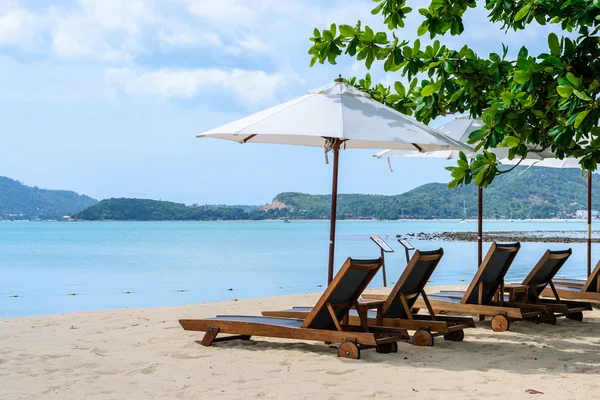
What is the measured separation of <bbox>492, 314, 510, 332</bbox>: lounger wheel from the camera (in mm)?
6949

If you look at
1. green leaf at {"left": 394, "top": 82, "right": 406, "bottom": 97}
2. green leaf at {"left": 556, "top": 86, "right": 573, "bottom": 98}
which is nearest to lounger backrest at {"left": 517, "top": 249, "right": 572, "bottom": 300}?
green leaf at {"left": 394, "top": 82, "right": 406, "bottom": 97}

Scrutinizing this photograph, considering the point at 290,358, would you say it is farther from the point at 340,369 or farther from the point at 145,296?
the point at 145,296

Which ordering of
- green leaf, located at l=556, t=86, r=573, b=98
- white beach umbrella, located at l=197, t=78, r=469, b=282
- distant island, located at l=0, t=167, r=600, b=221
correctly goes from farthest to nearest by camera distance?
distant island, located at l=0, t=167, r=600, b=221
white beach umbrella, located at l=197, t=78, r=469, b=282
green leaf, located at l=556, t=86, r=573, b=98

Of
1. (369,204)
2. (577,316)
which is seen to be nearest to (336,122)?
(577,316)

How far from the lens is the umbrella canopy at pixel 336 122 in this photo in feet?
19.0

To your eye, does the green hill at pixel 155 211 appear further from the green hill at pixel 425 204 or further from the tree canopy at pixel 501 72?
the tree canopy at pixel 501 72

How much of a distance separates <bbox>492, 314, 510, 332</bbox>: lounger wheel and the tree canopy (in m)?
1.72

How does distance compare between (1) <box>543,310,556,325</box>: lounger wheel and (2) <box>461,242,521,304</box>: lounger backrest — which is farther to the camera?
(1) <box>543,310,556,325</box>: lounger wheel

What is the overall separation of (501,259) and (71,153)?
75.9 metres

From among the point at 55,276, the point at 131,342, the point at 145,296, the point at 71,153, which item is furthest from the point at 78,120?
the point at 131,342

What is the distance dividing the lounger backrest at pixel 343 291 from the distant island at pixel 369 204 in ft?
206

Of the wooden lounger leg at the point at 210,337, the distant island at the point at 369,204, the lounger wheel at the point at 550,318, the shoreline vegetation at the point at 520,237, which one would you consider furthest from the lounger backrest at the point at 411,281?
the distant island at the point at 369,204

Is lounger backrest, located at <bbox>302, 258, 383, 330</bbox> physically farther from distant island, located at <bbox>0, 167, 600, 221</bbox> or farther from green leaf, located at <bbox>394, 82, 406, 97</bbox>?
distant island, located at <bbox>0, 167, 600, 221</bbox>

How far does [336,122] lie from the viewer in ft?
19.3
